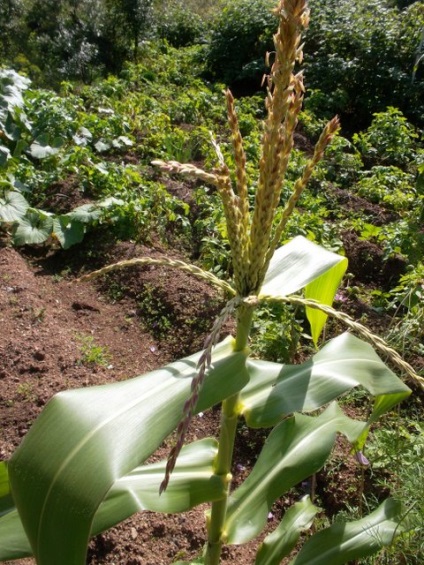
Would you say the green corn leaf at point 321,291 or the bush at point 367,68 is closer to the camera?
the green corn leaf at point 321,291

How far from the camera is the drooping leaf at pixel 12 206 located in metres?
3.53

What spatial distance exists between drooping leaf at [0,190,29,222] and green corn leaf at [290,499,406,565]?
109 inches

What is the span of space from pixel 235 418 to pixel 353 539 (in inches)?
24.2

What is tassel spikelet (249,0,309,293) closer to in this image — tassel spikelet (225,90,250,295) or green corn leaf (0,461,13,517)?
tassel spikelet (225,90,250,295)

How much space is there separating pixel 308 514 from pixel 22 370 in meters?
1.54

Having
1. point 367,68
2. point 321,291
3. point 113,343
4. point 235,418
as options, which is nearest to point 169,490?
point 235,418

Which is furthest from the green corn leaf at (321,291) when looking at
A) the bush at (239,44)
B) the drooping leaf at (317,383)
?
the bush at (239,44)

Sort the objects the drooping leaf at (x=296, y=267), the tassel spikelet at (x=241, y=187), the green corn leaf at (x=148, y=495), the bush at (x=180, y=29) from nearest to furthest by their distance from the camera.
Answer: the tassel spikelet at (x=241, y=187) → the green corn leaf at (x=148, y=495) → the drooping leaf at (x=296, y=267) → the bush at (x=180, y=29)

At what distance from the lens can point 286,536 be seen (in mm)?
1643

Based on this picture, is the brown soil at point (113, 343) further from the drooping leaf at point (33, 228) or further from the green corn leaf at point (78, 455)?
the green corn leaf at point (78, 455)

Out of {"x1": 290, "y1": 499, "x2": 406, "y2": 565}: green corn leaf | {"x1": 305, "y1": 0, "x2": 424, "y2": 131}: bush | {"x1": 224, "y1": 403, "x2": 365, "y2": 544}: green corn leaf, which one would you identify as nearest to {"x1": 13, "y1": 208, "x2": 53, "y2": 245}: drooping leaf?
{"x1": 224, "y1": 403, "x2": 365, "y2": 544}: green corn leaf

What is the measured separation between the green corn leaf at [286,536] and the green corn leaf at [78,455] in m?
0.82

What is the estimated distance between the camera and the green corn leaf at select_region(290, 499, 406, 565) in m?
1.54

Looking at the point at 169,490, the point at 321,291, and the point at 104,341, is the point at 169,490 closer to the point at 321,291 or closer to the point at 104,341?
the point at 321,291
